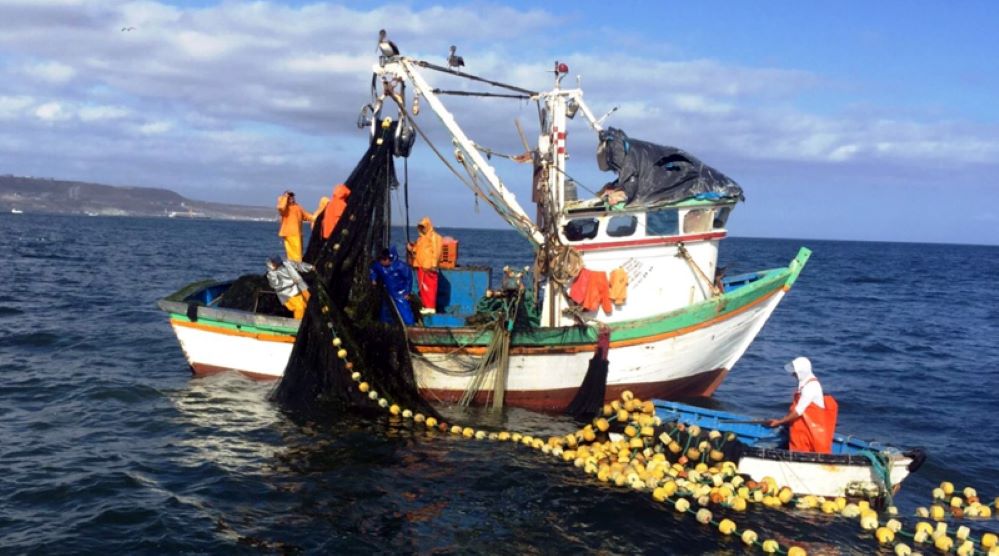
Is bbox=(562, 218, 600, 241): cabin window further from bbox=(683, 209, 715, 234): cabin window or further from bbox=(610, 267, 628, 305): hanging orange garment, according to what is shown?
bbox=(683, 209, 715, 234): cabin window

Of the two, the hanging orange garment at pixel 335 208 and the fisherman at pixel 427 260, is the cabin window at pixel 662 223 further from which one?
the hanging orange garment at pixel 335 208

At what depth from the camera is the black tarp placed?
1285cm

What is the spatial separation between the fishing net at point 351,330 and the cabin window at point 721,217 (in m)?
5.54

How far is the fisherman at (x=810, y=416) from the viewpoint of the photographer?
9.98 metres

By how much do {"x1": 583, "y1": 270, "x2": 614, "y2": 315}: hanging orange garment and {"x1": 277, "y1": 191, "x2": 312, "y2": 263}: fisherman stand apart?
4723mm

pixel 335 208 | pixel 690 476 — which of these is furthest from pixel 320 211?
pixel 690 476

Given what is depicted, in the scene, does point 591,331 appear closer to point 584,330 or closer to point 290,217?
point 584,330

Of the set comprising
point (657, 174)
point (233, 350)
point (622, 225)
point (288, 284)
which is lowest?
point (233, 350)

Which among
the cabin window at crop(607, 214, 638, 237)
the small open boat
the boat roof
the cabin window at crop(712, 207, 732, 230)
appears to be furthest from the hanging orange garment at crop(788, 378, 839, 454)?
the cabin window at crop(712, 207, 732, 230)

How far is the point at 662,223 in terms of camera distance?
13.0 m

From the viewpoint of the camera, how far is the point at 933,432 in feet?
46.8

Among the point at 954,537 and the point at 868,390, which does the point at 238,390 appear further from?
the point at 868,390

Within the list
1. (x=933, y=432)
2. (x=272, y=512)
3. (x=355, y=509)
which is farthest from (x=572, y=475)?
(x=933, y=432)

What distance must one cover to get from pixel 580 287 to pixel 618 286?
61 centimetres
